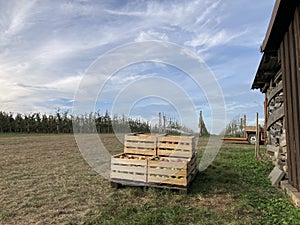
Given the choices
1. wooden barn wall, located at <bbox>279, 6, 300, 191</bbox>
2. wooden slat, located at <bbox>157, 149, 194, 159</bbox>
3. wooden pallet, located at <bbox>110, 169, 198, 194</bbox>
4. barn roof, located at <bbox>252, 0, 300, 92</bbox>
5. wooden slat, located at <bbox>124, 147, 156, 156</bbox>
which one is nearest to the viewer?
barn roof, located at <bbox>252, 0, 300, 92</bbox>

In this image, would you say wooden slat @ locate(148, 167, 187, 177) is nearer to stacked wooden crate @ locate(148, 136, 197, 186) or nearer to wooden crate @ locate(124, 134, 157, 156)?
stacked wooden crate @ locate(148, 136, 197, 186)

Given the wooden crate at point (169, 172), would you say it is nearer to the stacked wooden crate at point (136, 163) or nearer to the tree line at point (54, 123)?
the stacked wooden crate at point (136, 163)

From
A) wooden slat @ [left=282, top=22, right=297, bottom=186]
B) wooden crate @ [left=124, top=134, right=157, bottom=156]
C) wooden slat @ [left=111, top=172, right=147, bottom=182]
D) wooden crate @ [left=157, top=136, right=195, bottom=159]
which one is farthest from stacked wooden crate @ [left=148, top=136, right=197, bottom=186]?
wooden slat @ [left=282, top=22, right=297, bottom=186]

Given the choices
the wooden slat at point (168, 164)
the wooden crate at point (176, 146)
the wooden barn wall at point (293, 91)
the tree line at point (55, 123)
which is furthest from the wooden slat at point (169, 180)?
the tree line at point (55, 123)

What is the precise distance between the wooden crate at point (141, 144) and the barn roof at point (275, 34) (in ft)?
10.3

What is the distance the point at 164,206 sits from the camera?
3953 millimetres

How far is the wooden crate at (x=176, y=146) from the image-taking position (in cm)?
541

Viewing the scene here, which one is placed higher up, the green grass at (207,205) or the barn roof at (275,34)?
the barn roof at (275,34)

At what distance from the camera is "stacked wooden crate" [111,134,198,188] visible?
472 cm

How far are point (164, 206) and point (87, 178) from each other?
2594 mm

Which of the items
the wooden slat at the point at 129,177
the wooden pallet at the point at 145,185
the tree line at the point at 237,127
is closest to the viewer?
the wooden pallet at the point at 145,185

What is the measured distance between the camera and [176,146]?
5.48 meters

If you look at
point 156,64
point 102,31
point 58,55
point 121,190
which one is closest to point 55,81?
point 58,55

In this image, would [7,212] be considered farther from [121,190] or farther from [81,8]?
[81,8]
